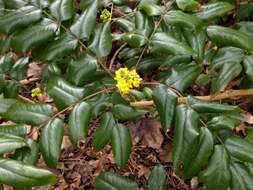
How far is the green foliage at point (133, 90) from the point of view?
152cm

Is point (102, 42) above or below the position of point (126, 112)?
above

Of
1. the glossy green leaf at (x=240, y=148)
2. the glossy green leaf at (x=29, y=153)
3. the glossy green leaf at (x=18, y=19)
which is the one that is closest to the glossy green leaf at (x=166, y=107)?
the glossy green leaf at (x=240, y=148)

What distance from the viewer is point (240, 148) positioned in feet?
5.04

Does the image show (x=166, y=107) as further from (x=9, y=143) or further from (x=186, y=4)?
(x=9, y=143)

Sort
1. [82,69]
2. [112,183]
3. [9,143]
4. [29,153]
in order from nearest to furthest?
[9,143] → [29,153] → [82,69] → [112,183]

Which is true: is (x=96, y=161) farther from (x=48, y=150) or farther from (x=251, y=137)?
(x=48, y=150)

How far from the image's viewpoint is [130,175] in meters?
2.68

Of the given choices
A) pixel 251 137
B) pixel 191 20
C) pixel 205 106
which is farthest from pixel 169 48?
pixel 251 137

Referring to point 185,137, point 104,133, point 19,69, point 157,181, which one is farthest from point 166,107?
point 19,69

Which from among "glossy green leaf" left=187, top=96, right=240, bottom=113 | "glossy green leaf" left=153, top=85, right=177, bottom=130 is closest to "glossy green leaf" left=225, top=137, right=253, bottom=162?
"glossy green leaf" left=187, top=96, right=240, bottom=113

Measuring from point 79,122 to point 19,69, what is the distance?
2.22ft

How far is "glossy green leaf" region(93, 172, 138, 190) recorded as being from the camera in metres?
1.97

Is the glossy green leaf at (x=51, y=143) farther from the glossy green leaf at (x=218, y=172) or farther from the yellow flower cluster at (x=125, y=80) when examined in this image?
the glossy green leaf at (x=218, y=172)

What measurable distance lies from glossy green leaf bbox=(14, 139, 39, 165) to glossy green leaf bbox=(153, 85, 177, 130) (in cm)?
48
